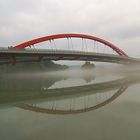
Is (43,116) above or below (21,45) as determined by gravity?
below

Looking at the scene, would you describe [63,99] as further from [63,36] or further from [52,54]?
[63,36]

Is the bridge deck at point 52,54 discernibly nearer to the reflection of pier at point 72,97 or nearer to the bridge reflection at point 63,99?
the bridge reflection at point 63,99

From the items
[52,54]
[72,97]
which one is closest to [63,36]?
[52,54]

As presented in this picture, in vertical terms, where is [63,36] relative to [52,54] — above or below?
above

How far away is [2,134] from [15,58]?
38239mm

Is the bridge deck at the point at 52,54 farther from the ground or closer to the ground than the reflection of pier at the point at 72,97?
farther from the ground

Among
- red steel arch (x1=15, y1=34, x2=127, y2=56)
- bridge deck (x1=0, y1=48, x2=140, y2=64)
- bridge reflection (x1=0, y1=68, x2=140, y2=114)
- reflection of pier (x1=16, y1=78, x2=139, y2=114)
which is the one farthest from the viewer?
red steel arch (x1=15, y1=34, x2=127, y2=56)

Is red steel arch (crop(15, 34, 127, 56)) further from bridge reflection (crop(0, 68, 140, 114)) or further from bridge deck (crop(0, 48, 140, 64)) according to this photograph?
bridge reflection (crop(0, 68, 140, 114))

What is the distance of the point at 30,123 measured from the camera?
8398mm

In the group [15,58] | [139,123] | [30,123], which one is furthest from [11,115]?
[15,58]

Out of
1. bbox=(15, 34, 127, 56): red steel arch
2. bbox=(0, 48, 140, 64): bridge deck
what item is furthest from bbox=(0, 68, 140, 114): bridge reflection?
bbox=(15, 34, 127, 56): red steel arch

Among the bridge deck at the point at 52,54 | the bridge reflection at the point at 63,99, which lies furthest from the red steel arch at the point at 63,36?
the bridge reflection at the point at 63,99

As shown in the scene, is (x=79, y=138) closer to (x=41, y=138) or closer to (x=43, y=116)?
(x=41, y=138)

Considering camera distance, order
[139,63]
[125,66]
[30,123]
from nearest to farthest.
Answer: [30,123] → [125,66] → [139,63]
